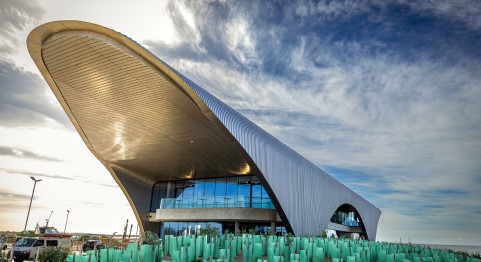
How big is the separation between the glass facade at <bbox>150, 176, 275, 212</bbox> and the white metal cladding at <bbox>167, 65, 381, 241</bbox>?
284 cm

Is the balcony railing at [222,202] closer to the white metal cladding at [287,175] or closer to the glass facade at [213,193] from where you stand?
the glass facade at [213,193]

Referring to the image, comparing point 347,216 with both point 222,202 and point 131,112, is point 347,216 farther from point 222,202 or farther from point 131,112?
point 131,112

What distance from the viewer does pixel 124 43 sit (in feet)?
52.4

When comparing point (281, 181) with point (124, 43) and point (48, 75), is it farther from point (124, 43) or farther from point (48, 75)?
point (48, 75)

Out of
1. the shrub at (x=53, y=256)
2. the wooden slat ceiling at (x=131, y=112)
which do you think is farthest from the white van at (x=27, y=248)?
the wooden slat ceiling at (x=131, y=112)

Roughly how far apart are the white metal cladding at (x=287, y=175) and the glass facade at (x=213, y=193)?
112 inches

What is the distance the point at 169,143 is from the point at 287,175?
32.1ft

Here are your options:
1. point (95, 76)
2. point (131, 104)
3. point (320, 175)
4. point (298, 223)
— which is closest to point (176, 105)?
A: point (131, 104)

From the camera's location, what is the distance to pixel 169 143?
89.4ft

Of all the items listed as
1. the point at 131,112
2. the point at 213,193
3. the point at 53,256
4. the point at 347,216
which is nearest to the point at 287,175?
the point at 213,193

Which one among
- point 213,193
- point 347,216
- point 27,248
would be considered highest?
point 213,193

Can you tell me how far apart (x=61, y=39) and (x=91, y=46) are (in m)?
1.34

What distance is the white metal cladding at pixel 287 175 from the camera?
21.6 metres

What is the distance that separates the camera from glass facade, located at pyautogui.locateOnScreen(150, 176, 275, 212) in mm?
29547
